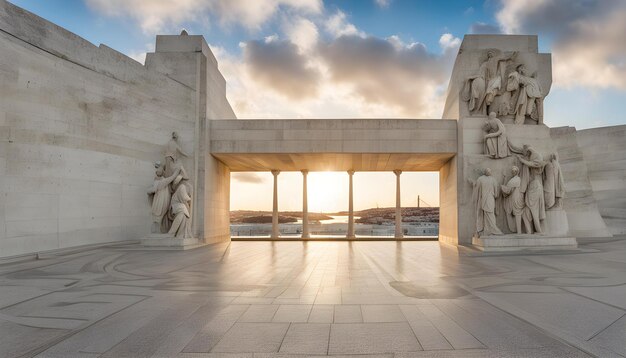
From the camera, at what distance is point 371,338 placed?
15.5 feet

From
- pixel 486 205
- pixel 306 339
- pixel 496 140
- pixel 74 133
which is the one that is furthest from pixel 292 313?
pixel 496 140

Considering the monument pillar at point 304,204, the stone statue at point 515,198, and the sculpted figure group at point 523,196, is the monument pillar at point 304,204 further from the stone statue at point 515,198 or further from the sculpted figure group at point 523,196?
the stone statue at point 515,198

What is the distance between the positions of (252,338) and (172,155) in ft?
42.3

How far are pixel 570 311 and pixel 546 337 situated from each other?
1.62 meters

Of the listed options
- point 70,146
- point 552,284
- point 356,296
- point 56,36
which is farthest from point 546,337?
point 56,36

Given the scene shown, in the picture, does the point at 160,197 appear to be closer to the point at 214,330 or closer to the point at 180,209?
the point at 180,209

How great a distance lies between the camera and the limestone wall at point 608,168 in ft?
74.2

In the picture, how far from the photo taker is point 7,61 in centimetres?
1212

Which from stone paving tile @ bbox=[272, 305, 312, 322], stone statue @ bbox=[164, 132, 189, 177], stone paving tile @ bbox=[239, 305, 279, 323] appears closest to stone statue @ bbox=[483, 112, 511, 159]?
stone statue @ bbox=[164, 132, 189, 177]

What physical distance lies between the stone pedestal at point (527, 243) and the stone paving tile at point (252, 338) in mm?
12250

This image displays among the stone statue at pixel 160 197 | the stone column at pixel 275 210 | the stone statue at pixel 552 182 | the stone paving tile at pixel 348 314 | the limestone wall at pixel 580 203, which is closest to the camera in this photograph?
the stone paving tile at pixel 348 314

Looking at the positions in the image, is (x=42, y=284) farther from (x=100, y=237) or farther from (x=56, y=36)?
(x=56, y=36)

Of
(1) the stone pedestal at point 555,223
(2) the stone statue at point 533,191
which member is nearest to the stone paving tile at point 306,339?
(2) the stone statue at point 533,191

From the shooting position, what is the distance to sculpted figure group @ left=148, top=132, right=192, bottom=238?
15.4 meters
